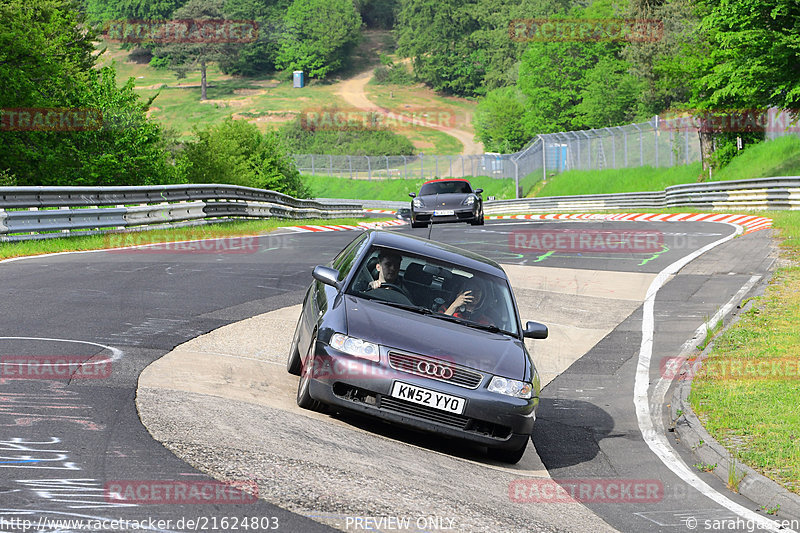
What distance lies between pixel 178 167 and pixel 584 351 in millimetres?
23929

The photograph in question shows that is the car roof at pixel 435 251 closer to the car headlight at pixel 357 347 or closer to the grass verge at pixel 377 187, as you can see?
the car headlight at pixel 357 347

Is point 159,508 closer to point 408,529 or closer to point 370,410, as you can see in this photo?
point 408,529

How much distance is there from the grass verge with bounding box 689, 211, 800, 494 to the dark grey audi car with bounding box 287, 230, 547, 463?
184cm

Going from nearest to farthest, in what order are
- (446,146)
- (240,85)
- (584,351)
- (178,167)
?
(584,351)
(178,167)
(446,146)
(240,85)

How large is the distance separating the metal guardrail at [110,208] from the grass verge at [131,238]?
0.69 feet

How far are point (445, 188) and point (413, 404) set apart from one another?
2200 centimetres

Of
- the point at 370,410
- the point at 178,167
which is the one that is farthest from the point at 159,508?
the point at 178,167

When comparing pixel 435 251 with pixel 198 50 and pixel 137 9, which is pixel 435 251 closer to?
pixel 198 50

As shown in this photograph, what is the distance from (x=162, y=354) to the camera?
891 centimetres

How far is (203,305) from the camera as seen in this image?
1208cm
